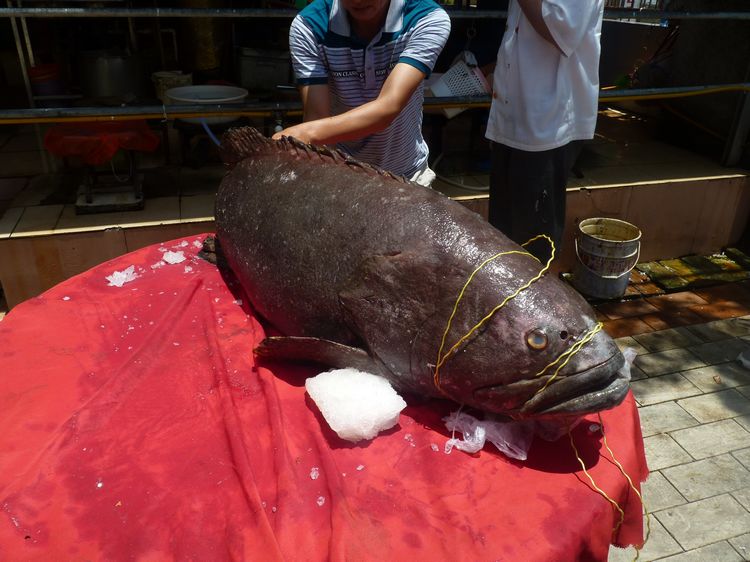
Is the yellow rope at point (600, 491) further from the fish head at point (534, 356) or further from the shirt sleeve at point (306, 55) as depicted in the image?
the shirt sleeve at point (306, 55)

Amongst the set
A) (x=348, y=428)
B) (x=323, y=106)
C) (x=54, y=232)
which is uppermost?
(x=323, y=106)

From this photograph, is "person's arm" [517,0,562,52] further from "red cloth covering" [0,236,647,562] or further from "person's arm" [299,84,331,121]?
"red cloth covering" [0,236,647,562]

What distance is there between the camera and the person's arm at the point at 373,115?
238 centimetres

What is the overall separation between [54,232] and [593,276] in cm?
396

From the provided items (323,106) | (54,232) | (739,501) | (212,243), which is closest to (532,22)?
(323,106)

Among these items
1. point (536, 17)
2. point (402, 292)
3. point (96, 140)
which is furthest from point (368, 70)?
point (96, 140)

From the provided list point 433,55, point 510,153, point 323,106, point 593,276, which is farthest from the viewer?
point 593,276

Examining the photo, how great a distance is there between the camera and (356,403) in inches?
70.6

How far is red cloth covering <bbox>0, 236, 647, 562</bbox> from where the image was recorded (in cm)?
150

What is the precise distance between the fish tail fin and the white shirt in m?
1.51

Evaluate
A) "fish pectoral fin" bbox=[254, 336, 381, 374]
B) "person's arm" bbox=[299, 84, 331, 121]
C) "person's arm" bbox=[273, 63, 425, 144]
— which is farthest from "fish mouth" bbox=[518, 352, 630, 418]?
"person's arm" bbox=[299, 84, 331, 121]

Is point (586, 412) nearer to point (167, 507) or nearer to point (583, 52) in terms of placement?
point (167, 507)

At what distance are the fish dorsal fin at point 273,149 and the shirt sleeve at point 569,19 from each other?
1.41m

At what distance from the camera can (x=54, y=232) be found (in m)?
3.84
